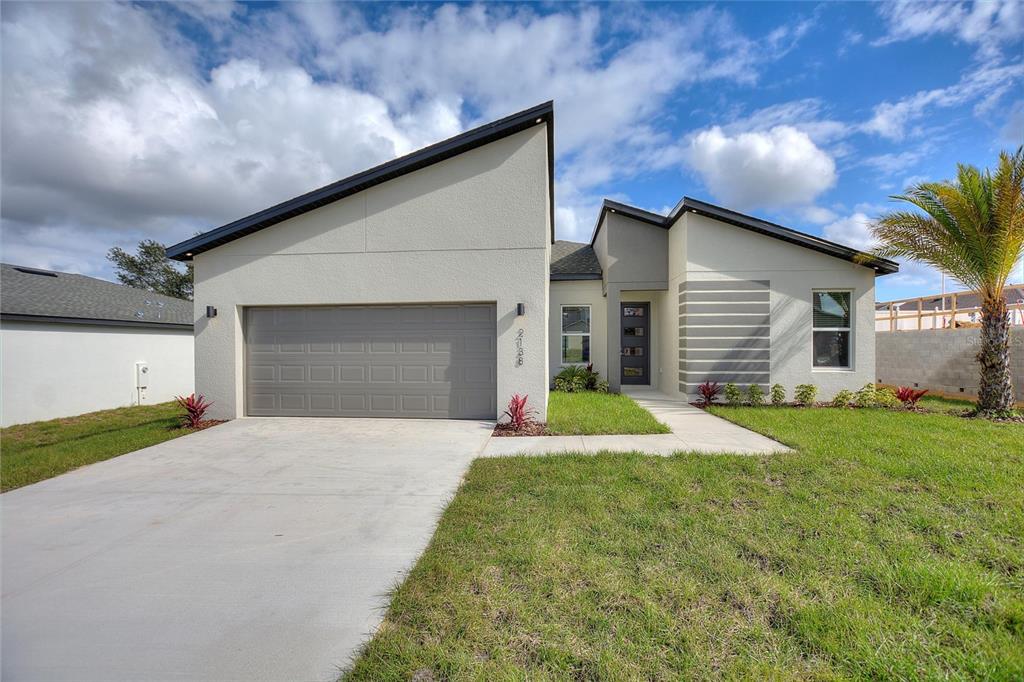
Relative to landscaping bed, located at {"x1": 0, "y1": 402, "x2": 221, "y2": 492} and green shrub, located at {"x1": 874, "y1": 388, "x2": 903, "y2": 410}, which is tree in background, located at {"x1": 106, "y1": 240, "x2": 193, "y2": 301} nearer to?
landscaping bed, located at {"x1": 0, "y1": 402, "x2": 221, "y2": 492}

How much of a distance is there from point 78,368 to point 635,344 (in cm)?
1539

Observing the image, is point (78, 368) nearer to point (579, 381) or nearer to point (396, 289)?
point (396, 289)

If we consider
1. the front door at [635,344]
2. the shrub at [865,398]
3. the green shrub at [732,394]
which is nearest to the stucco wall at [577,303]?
the front door at [635,344]

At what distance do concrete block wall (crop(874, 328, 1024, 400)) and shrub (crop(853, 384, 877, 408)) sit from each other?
111 inches

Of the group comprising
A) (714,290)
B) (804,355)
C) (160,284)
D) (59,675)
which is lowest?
(59,675)

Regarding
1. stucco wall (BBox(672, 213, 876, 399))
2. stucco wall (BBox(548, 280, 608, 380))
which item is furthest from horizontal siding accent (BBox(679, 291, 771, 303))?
stucco wall (BBox(548, 280, 608, 380))

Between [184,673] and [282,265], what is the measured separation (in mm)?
7297

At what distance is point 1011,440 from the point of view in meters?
5.75

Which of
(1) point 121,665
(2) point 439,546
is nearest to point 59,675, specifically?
(1) point 121,665

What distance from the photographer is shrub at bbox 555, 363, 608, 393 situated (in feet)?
36.1

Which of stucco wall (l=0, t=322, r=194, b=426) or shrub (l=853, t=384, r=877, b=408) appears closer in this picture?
stucco wall (l=0, t=322, r=194, b=426)

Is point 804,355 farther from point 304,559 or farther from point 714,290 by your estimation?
point 304,559

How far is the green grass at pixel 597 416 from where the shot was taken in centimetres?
663

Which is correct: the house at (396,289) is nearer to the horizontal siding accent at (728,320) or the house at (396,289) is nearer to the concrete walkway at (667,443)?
the concrete walkway at (667,443)
